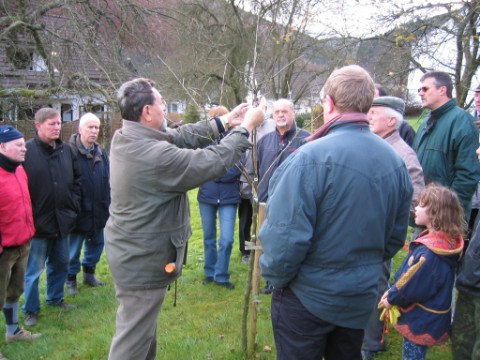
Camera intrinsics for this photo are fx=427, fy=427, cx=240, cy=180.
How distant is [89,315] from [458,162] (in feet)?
13.7

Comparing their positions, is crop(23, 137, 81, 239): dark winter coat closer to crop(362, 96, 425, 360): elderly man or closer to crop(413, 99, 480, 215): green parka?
crop(362, 96, 425, 360): elderly man

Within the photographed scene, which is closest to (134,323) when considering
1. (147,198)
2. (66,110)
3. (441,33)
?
(147,198)

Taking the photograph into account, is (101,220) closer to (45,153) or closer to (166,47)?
(45,153)

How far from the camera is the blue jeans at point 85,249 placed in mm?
5477

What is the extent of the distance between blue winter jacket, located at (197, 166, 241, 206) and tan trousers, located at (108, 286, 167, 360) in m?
2.46

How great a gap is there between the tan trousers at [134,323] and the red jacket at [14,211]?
5.50 ft

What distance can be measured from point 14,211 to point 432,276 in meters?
3.63

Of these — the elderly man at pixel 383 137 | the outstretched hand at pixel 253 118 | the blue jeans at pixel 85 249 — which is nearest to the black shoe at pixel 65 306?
the blue jeans at pixel 85 249

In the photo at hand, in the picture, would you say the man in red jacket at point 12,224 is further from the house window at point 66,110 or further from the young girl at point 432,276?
the house window at point 66,110

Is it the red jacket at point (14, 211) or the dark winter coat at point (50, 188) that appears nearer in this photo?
the red jacket at point (14, 211)

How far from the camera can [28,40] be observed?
37.4 ft

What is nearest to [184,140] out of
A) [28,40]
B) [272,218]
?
[272,218]

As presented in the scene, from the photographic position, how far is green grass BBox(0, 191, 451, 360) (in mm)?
3789

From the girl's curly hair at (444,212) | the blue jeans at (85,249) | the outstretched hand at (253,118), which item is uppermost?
the outstretched hand at (253,118)
